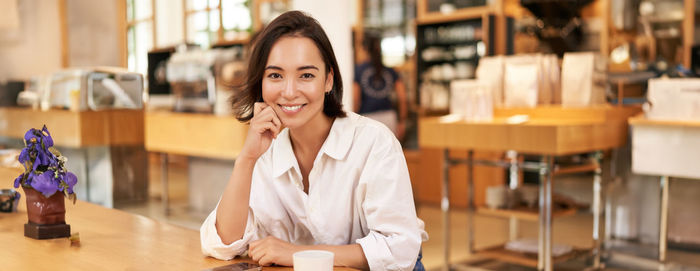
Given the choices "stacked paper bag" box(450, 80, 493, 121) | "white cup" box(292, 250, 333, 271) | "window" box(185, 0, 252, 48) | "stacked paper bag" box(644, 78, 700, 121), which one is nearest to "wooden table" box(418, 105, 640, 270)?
"stacked paper bag" box(450, 80, 493, 121)

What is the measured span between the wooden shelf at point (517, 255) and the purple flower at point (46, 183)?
8.78ft

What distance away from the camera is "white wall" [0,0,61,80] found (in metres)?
2.61

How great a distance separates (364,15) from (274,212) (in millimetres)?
5408

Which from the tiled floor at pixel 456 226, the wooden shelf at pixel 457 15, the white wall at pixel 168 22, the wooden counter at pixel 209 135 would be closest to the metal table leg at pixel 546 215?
the tiled floor at pixel 456 226

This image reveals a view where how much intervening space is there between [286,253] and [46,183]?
595 mm

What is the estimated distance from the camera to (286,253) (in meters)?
1.41

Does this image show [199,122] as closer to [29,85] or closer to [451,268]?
[29,85]

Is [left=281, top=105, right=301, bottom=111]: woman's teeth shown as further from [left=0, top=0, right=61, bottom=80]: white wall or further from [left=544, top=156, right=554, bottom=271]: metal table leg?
[left=544, top=156, right=554, bottom=271]: metal table leg

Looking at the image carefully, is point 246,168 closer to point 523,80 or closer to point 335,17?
point 335,17

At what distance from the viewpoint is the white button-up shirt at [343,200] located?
1.54 metres

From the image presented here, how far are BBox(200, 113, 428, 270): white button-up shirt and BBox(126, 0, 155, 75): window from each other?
1354mm

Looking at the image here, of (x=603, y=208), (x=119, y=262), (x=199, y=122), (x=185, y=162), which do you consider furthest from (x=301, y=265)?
(x=603, y=208)

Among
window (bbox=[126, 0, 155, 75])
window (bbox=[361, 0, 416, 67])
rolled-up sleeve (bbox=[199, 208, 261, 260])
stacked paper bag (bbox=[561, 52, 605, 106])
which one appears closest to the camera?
rolled-up sleeve (bbox=[199, 208, 261, 260])

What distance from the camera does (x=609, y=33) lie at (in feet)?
19.1
